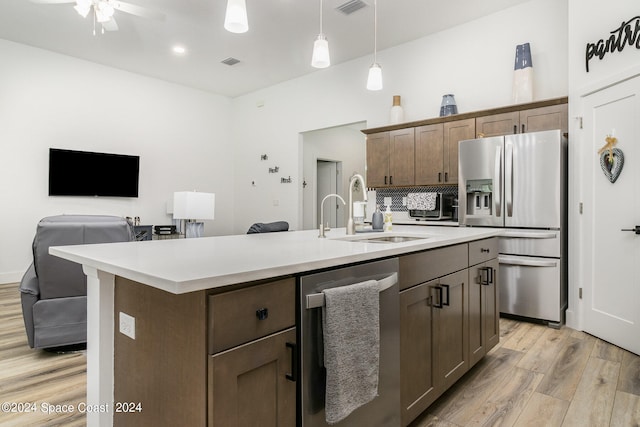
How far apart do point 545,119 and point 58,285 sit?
4341 millimetres

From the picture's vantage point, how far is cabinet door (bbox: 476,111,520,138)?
375 centimetres

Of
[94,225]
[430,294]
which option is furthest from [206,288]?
[94,225]

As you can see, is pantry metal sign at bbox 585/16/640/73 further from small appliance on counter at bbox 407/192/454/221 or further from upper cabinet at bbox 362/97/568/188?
small appliance on counter at bbox 407/192/454/221

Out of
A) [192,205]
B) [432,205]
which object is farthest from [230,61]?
[432,205]

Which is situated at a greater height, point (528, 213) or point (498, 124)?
point (498, 124)

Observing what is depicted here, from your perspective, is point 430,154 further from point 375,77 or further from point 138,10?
point 138,10

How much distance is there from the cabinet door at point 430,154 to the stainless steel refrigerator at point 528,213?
0.55 metres

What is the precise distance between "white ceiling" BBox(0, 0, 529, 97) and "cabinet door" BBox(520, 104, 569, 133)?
1.39m

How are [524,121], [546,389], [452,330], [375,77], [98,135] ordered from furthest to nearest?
1. [98,135]
2. [524,121]
3. [375,77]
4. [546,389]
5. [452,330]

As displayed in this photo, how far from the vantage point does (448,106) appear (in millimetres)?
4461

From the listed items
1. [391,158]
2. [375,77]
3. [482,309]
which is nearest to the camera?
[482,309]

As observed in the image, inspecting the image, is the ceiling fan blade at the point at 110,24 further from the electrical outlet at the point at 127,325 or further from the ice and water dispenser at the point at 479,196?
the ice and water dispenser at the point at 479,196

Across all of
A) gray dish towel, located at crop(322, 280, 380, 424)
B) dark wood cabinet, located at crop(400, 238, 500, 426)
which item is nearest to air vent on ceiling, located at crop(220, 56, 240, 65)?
dark wood cabinet, located at crop(400, 238, 500, 426)

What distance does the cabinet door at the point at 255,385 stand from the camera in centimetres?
95
